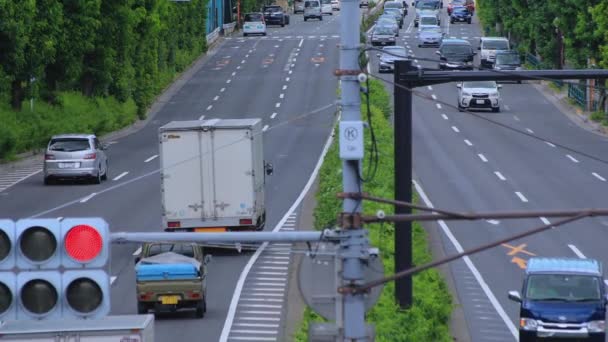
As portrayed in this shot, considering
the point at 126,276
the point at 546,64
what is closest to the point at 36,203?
the point at 126,276

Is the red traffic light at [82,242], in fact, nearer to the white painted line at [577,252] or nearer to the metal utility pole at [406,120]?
the metal utility pole at [406,120]

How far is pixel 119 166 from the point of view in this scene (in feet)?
178

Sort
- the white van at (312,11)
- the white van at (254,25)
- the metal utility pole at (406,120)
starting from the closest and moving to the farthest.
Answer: the metal utility pole at (406,120) < the white van at (254,25) < the white van at (312,11)

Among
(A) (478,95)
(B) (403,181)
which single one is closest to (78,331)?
(B) (403,181)

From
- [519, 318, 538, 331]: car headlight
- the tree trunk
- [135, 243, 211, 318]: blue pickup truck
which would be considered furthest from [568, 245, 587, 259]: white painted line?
the tree trunk

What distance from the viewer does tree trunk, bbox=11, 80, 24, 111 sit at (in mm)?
56500

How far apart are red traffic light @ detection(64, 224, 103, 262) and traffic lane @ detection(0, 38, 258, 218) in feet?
70.6

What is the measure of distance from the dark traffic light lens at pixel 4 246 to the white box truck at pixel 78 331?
143 inches

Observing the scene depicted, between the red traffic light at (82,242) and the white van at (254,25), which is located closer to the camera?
the red traffic light at (82,242)

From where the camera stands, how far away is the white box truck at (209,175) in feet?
112

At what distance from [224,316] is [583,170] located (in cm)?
2817

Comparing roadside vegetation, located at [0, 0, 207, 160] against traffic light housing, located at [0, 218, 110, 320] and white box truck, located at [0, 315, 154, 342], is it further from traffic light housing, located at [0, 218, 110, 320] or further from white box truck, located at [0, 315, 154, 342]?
traffic light housing, located at [0, 218, 110, 320]

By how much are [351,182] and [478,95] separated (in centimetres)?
5646

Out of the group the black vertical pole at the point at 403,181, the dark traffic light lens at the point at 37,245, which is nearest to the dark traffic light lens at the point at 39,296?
the dark traffic light lens at the point at 37,245
